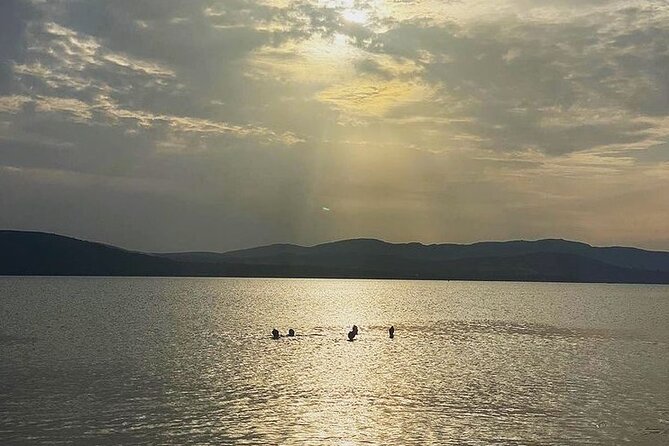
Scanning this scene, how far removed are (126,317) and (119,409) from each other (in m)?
82.1

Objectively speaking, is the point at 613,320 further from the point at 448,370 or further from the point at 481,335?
the point at 448,370

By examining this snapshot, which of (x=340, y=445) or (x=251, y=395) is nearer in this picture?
(x=340, y=445)

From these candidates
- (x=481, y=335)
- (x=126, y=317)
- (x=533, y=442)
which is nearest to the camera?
(x=533, y=442)

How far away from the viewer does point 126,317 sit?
11725 centimetres

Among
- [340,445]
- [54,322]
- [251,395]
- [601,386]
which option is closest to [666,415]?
[601,386]

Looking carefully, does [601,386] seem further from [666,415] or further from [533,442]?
[533,442]

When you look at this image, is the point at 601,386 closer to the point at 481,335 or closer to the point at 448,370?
the point at 448,370

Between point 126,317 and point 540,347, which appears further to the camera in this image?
point 126,317

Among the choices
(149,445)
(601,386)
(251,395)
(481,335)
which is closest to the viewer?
(149,445)

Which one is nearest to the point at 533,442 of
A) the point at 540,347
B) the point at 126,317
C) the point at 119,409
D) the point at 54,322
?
the point at 119,409

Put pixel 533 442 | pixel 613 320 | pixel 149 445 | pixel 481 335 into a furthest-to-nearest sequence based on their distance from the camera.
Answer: pixel 613 320 → pixel 481 335 → pixel 533 442 → pixel 149 445

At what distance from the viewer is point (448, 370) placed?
190 ft

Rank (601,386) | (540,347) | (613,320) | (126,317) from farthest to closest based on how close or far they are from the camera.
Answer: (613,320)
(126,317)
(540,347)
(601,386)

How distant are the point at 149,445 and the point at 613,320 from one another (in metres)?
118
